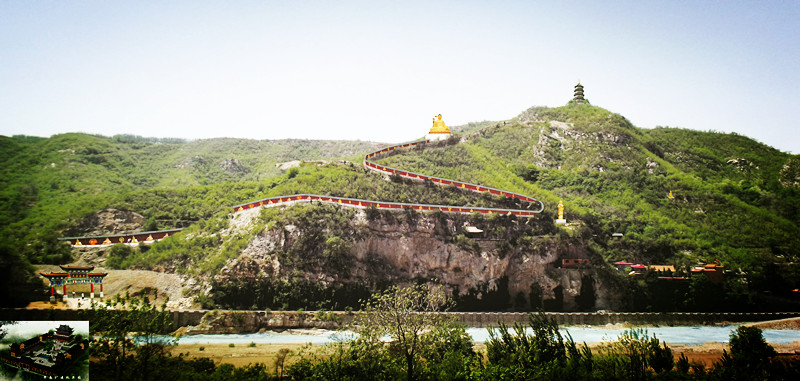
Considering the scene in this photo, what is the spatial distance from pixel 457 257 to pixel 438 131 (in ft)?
80.5

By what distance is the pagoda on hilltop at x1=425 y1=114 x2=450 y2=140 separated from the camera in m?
63.6

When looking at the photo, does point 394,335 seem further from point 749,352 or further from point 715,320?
point 715,320

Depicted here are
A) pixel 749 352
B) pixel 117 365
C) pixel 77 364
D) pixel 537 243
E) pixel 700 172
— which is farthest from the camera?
pixel 700 172

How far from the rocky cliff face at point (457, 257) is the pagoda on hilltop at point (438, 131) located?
20.5 meters

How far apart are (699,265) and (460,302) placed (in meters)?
21.8

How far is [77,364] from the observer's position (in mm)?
20453

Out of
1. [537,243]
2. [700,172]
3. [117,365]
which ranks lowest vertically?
[117,365]

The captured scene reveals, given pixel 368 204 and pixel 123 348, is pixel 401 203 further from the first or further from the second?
pixel 123 348

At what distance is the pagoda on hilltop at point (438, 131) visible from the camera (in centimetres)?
6359

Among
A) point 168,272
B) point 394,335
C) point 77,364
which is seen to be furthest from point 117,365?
point 168,272

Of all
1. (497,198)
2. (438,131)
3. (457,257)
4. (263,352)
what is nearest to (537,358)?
(263,352)

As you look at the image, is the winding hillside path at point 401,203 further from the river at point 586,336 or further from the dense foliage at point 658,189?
the river at point 586,336

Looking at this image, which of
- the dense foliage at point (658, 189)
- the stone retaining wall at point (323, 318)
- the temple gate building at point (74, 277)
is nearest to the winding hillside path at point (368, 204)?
the dense foliage at point (658, 189)

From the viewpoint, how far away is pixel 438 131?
63844 millimetres
